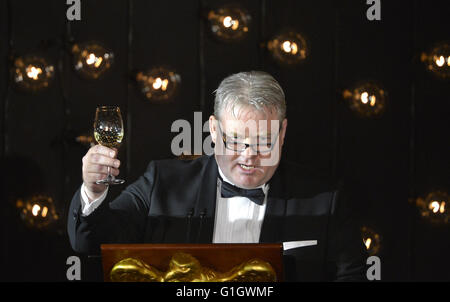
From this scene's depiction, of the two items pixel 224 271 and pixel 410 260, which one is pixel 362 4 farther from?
pixel 224 271

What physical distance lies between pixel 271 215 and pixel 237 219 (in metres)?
0.19

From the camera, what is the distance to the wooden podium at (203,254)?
78.7 inches

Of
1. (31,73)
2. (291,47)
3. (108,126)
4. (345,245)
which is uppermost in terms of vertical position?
(291,47)

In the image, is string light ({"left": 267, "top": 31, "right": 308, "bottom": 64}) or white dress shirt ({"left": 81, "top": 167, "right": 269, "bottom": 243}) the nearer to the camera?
white dress shirt ({"left": 81, "top": 167, "right": 269, "bottom": 243})

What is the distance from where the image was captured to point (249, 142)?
2.74m

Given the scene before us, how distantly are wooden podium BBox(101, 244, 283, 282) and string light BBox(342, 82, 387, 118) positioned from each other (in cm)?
180

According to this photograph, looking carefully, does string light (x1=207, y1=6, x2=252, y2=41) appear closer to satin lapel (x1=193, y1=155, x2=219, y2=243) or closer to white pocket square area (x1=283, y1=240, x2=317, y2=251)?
satin lapel (x1=193, y1=155, x2=219, y2=243)

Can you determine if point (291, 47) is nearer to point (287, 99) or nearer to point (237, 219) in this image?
point (287, 99)

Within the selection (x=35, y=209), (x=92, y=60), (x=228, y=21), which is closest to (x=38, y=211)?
(x=35, y=209)

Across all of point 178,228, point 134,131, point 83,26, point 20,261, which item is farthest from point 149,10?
point 20,261

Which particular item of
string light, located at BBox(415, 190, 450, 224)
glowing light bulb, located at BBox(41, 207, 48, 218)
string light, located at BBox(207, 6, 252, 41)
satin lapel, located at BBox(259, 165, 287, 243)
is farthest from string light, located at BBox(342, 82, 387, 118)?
glowing light bulb, located at BBox(41, 207, 48, 218)

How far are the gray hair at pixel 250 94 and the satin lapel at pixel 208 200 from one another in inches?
12.1

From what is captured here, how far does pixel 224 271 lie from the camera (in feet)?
6.73

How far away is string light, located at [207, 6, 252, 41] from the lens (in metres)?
3.48
